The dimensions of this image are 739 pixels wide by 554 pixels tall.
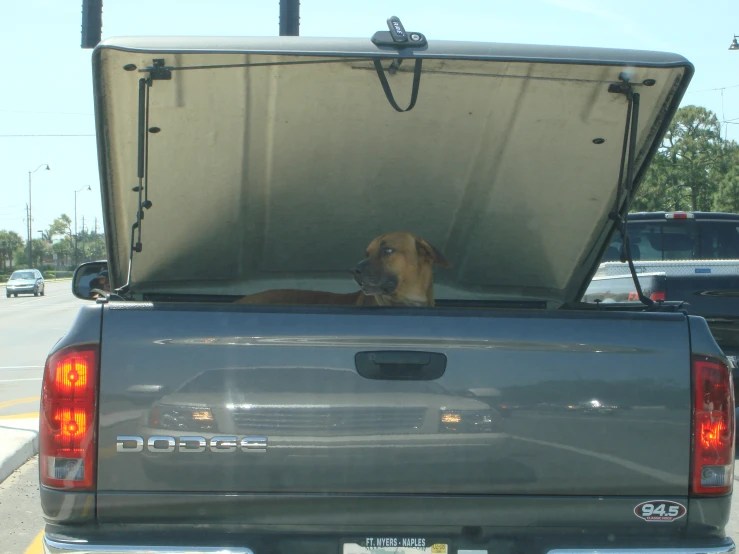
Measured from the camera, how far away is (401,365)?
2.53 meters

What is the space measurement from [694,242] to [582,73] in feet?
20.3

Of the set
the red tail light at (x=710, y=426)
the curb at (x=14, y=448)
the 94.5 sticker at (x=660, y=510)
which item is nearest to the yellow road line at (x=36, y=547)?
the curb at (x=14, y=448)

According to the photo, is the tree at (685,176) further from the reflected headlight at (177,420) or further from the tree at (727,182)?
the reflected headlight at (177,420)

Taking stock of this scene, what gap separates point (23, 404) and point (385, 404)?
8.15m

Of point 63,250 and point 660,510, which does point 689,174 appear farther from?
point 63,250

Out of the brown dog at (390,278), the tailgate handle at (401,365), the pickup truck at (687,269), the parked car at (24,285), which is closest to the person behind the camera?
the tailgate handle at (401,365)

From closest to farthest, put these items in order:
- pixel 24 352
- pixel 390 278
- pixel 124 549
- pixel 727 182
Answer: pixel 124 549 → pixel 390 278 → pixel 24 352 → pixel 727 182

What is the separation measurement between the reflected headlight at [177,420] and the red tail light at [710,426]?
1460 millimetres

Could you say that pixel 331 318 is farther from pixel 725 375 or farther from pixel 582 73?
pixel 582 73

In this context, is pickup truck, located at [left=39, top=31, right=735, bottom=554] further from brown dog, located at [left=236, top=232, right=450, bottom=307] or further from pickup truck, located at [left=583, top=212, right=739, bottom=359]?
pickup truck, located at [left=583, top=212, right=739, bottom=359]

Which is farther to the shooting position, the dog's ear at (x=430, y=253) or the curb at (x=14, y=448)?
the curb at (x=14, y=448)

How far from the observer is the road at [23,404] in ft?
16.4

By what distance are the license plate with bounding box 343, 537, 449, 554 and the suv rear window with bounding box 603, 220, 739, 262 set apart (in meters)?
6.89

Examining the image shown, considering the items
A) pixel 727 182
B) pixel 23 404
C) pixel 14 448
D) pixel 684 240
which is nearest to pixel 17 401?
pixel 23 404
